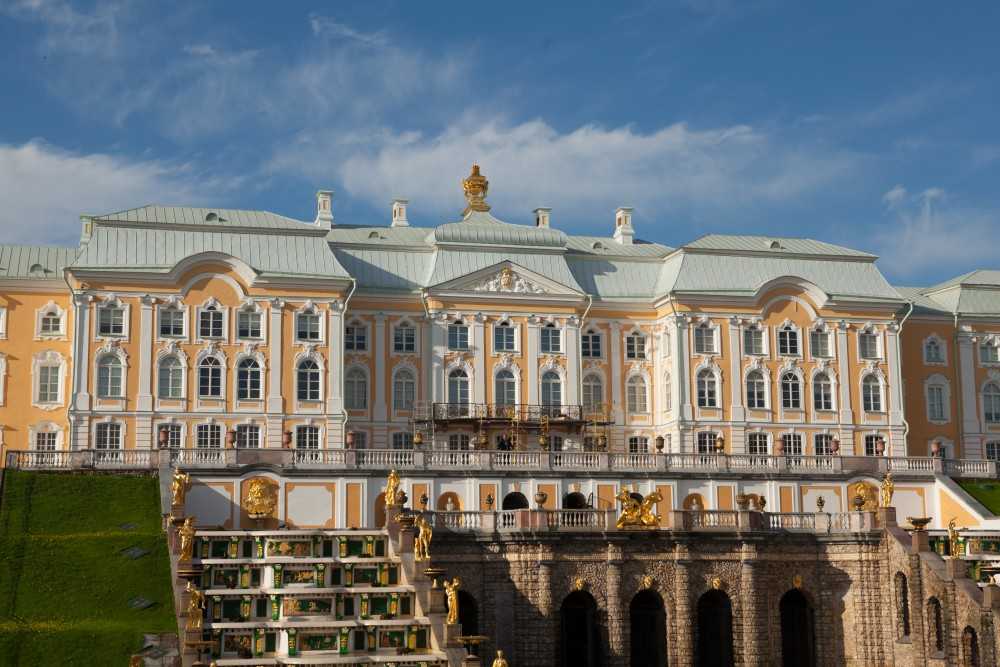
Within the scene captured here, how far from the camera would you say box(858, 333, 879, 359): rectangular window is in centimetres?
9006

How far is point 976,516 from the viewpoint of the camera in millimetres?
75688

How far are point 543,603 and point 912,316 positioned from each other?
4059 cm

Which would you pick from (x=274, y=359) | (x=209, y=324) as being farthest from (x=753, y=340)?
(x=209, y=324)

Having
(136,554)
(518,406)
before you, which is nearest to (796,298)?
(518,406)

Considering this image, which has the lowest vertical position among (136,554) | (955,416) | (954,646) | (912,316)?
(954,646)

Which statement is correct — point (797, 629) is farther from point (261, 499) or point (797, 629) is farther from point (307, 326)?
point (307, 326)

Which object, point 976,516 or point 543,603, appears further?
point 976,516

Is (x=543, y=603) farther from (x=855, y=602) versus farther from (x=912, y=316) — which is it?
(x=912, y=316)

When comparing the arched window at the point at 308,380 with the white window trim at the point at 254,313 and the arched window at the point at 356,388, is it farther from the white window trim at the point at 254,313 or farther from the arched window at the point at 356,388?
the arched window at the point at 356,388

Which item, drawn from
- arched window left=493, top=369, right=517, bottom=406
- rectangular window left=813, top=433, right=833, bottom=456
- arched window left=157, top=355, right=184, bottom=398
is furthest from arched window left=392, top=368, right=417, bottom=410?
rectangular window left=813, top=433, right=833, bottom=456

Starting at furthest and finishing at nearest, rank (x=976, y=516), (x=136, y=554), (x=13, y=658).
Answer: (x=976, y=516), (x=136, y=554), (x=13, y=658)

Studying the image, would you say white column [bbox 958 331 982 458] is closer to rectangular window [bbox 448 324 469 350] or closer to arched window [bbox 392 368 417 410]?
rectangular window [bbox 448 324 469 350]

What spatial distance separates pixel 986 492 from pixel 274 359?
35.2 meters

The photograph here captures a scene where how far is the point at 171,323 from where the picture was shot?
267 ft
